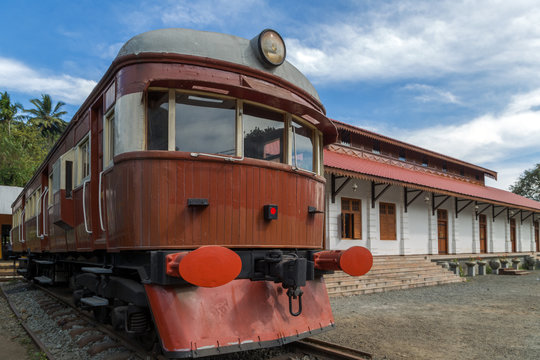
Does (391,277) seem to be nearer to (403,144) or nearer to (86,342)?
(403,144)

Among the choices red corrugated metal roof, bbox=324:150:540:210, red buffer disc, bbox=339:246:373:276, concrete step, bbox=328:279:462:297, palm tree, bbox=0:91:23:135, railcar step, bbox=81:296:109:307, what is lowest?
concrete step, bbox=328:279:462:297

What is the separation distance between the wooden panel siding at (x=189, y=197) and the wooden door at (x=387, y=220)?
38.1ft

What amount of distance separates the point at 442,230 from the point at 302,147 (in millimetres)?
15993

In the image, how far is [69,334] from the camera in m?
5.42

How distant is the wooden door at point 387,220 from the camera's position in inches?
596

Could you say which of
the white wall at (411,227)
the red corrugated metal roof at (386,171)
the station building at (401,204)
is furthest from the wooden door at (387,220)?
the red corrugated metal roof at (386,171)

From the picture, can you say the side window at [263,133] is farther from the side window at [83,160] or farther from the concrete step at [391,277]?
the concrete step at [391,277]

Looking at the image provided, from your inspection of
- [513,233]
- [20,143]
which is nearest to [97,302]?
[513,233]

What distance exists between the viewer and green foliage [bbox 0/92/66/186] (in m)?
28.6

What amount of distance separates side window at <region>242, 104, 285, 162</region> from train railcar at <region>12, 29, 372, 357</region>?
0.01m

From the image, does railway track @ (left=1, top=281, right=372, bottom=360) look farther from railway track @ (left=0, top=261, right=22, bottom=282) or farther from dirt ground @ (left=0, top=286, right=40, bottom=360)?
railway track @ (left=0, top=261, right=22, bottom=282)

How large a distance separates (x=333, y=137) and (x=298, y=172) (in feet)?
3.29

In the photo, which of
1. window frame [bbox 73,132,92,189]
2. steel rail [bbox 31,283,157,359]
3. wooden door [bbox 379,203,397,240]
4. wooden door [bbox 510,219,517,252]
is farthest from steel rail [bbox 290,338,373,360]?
wooden door [bbox 510,219,517,252]

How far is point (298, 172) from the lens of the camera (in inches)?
170
